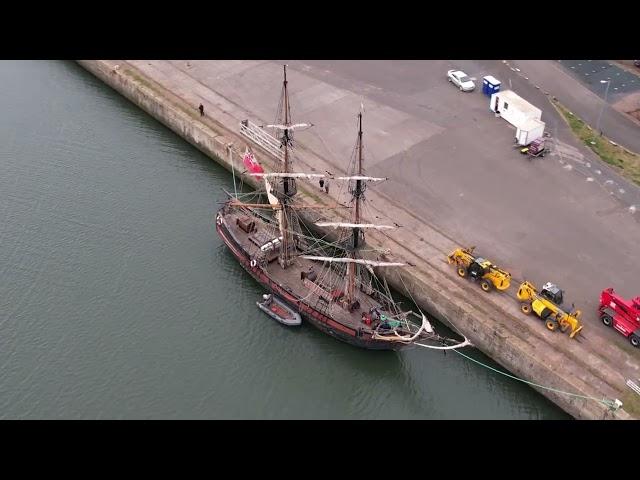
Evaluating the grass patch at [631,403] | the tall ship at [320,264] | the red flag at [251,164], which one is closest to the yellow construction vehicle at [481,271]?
the tall ship at [320,264]

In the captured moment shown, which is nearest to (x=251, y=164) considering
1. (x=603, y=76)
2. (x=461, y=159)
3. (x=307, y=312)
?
(x=307, y=312)

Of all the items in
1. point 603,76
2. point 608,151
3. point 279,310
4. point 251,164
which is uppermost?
point 603,76

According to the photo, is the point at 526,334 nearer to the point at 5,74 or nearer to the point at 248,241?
the point at 248,241

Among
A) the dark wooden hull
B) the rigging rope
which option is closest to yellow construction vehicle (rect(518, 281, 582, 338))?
the rigging rope

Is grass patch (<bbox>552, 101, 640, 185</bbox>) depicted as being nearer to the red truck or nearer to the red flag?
the red truck

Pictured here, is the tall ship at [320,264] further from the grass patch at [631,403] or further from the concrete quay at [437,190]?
the grass patch at [631,403]

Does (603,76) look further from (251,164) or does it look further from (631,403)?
(631,403)

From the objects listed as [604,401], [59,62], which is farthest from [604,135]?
[59,62]
